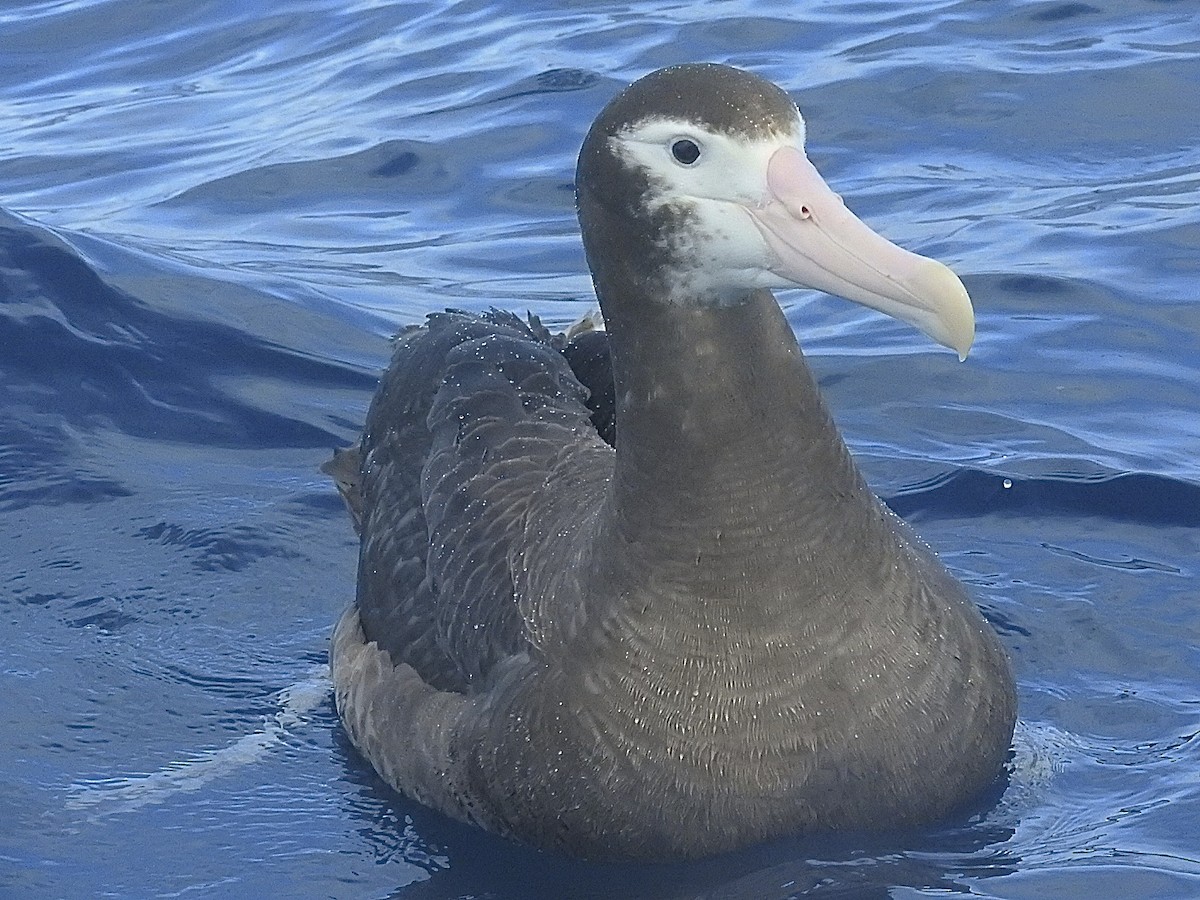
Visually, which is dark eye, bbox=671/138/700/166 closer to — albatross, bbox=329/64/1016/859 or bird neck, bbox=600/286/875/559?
albatross, bbox=329/64/1016/859

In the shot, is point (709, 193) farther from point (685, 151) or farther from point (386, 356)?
point (386, 356)

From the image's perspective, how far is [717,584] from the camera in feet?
16.2

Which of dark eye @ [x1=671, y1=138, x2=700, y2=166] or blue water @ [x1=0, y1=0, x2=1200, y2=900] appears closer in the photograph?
dark eye @ [x1=671, y1=138, x2=700, y2=166]

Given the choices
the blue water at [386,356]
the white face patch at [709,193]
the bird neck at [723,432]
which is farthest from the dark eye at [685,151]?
the blue water at [386,356]

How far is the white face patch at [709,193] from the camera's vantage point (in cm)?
462

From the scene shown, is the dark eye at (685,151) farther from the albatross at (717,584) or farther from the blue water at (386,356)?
the blue water at (386,356)

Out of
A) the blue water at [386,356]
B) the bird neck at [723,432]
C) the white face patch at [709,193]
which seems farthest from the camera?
the blue water at [386,356]

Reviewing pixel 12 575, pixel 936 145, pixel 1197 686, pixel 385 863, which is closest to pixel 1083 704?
pixel 1197 686

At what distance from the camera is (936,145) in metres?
10.8

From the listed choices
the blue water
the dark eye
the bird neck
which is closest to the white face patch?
the dark eye

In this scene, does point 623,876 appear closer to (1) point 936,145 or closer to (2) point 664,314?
(2) point 664,314

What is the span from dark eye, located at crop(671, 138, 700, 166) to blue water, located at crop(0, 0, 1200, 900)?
63.1 inches

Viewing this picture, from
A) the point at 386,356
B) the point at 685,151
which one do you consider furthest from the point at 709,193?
the point at 386,356

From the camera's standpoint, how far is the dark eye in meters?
4.67
